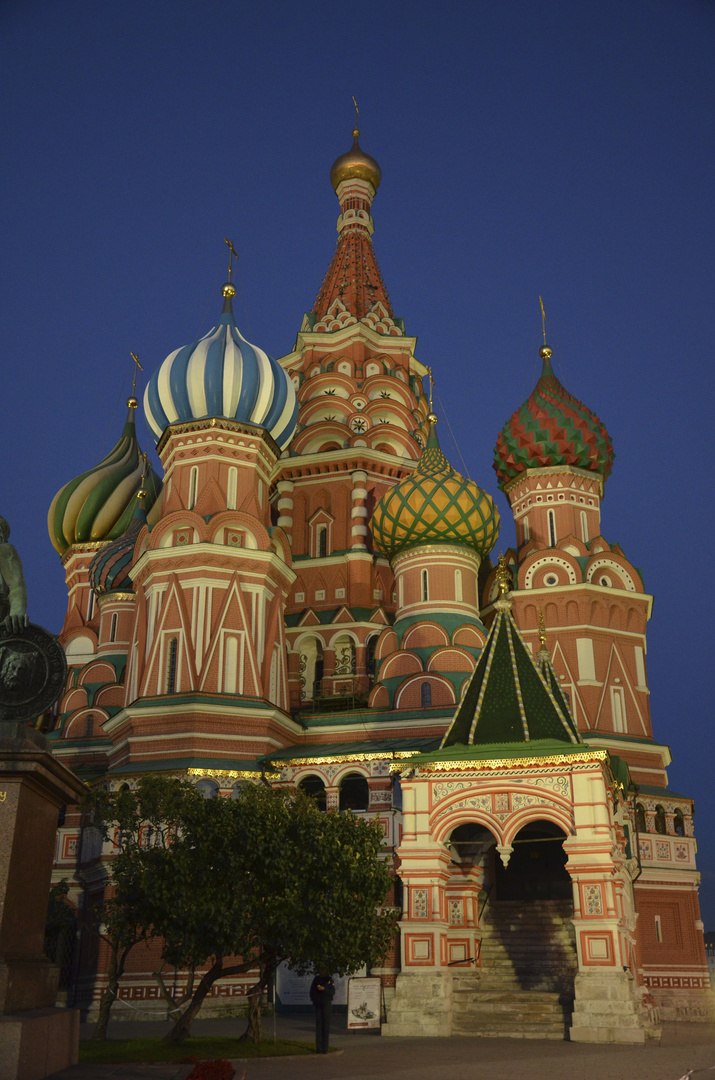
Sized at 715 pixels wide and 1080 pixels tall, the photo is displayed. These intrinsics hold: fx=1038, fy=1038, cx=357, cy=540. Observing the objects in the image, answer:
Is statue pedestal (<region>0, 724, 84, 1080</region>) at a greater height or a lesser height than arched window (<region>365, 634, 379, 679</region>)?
lesser

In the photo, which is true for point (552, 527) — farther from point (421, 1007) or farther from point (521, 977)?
point (421, 1007)

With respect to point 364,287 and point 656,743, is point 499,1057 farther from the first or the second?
point 364,287

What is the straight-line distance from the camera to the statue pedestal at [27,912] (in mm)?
7570

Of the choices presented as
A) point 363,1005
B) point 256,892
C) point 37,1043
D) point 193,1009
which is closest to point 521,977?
point 363,1005

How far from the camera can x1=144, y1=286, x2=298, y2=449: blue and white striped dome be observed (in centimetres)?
2428

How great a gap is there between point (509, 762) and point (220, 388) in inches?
494

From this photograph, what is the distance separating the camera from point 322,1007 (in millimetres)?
11984

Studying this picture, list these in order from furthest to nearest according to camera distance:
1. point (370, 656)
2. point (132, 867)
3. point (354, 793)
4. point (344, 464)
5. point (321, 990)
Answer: point (344, 464)
point (370, 656)
point (354, 793)
point (132, 867)
point (321, 990)

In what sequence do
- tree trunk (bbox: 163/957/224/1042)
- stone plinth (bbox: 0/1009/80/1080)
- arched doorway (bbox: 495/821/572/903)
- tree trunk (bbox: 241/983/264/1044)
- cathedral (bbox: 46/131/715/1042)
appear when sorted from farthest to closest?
arched doorway (bbox: 495/821/572/903), cathedral (bbox: 46/131/715/1042), tree trunk (bbox: 241/983/264/1044), tree trunk (bbox: 163/957/224/1042), stone plinth (bbox: 0/1009/80/1080)

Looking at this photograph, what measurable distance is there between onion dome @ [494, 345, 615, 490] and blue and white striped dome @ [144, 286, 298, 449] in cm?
616

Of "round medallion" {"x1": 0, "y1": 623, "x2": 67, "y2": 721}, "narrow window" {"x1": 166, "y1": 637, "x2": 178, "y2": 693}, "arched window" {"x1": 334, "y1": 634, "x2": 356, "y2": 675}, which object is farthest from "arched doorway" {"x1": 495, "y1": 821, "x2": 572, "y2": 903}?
"round medallion" {"x1": 0, "y1": 623, "x2": 67, "y2": 721}

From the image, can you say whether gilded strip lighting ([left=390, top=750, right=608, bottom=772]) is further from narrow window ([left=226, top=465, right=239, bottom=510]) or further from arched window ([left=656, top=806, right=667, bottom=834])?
narrow window ([left=226, top=465, right=239, bottom=510])

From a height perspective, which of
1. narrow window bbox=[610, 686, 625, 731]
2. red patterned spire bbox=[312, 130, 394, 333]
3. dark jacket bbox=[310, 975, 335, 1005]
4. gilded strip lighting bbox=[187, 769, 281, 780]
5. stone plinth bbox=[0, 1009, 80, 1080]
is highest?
red patterned spire bbox=[312, 130, 394, 333]

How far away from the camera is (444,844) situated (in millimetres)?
15211
